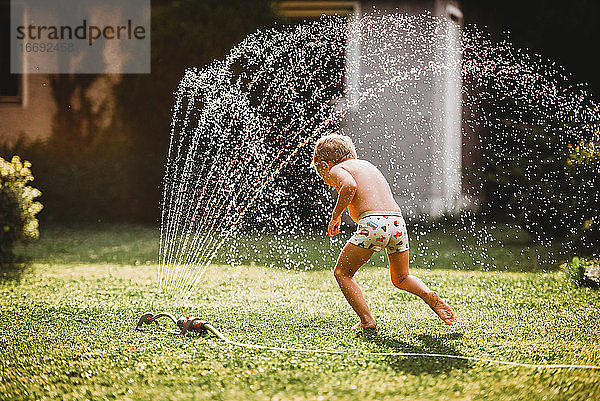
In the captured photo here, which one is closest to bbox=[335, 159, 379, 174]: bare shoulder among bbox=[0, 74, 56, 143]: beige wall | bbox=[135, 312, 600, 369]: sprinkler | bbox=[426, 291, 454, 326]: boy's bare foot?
bbox=[426, 291, 454, 326]: boy's bare foot

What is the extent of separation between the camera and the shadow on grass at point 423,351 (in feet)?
9.71

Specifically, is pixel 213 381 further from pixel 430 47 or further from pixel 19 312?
pixel 430 47

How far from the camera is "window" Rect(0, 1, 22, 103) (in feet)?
29.6

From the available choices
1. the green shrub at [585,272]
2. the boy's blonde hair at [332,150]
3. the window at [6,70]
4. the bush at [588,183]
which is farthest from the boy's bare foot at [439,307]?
the window at [6,70]

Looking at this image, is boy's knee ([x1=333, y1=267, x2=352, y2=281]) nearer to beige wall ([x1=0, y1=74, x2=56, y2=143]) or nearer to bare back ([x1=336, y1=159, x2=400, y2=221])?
bare back ([x1=336, y1=159, x2=400, y2=221])

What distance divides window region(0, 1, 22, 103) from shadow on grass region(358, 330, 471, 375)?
6.97 meters

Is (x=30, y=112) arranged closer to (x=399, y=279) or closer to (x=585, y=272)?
(x=585, y=272)

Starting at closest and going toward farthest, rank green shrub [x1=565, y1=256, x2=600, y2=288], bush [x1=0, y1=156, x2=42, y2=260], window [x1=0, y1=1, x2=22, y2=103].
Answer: green shrub [x1=565, y1=256, x2=600, y2=288] < bush [x1=0, y1=156, x2=42, y2=260] < window [x1=0, y1=1, x2=22, y2=103]

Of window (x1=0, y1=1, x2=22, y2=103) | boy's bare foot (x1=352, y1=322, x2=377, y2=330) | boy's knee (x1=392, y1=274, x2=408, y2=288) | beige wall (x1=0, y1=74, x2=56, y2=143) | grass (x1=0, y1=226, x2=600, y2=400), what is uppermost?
window (x1=0, y1=1, x2=22, y2=103)

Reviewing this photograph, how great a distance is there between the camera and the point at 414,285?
3549 millimetres

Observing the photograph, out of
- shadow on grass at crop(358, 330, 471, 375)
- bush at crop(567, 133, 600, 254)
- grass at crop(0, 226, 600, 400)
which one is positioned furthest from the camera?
bush at crop(567, 133, 600, 254)

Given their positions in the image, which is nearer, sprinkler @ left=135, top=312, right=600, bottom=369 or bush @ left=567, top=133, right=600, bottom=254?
sprinkler @ left=135, top=312, right=600, bottom=369

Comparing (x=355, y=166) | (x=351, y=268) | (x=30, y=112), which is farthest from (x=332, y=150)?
(x=30, y=112)

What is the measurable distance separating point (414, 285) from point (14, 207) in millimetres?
3517
